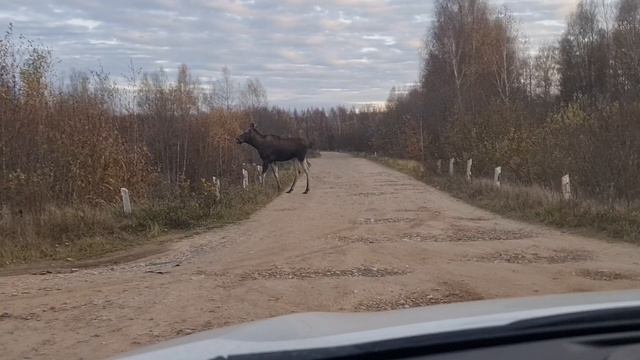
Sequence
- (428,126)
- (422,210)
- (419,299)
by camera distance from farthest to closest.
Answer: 1. (428,126)
2. (422,210)
3. (419,299)

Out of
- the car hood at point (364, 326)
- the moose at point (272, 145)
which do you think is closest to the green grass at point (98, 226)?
the moose at point (272, 145)

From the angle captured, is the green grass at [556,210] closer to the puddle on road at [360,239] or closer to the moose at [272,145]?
the puddle on road at [360,239]

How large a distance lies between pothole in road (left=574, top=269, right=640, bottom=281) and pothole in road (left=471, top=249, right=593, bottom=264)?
81 centimetres

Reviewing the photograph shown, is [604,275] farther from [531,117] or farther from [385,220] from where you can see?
[531,117]

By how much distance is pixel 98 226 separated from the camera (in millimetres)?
14484

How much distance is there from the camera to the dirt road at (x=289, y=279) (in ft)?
23.2

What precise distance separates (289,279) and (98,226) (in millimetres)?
6780

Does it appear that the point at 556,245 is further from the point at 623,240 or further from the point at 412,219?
the point at 412,219

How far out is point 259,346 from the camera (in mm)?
2074

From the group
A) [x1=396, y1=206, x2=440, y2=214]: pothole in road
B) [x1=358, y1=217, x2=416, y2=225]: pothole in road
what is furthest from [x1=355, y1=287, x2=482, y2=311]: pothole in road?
[x1=396, y1=206, x2=440, y2=214]: pothole in road

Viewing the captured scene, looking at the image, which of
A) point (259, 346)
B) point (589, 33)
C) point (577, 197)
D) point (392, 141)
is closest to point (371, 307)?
point (259, 346)

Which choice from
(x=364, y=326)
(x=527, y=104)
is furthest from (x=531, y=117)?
(x=364, y=326)

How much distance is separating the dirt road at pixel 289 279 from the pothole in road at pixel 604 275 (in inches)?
0.5

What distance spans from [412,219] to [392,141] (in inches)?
2080
